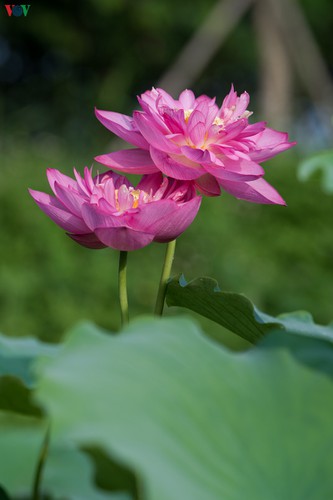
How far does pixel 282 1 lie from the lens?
994 cm

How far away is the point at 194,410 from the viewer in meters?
0.60

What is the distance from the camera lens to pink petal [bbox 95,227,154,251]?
2.61 feet

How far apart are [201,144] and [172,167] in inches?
1.4

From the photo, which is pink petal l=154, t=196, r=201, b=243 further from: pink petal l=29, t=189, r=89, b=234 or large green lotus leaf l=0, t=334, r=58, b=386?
large green lotus leaf l=0, t=334, r=58, b=386

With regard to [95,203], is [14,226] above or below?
below

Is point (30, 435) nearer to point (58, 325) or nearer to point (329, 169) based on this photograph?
point (329, 169)

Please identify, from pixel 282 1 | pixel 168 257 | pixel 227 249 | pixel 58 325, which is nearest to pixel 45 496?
pixel 168 257

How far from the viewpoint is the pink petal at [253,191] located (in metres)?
0.84

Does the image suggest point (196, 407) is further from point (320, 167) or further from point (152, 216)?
point (320, 167)

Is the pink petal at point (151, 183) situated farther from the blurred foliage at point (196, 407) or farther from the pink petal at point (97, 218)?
the blurred foliage at point (196, 407)

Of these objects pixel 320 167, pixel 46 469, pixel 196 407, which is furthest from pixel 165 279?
pixel 320 167

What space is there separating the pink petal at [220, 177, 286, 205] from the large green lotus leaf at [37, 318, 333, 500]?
8.2 inches

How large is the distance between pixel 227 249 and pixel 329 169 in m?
1.92

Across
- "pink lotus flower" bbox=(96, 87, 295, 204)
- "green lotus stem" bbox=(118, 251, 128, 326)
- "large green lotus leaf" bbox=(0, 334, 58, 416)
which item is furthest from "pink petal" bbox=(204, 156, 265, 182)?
"large green lotus leaf" bbox=(0, 334, 58, 416)
